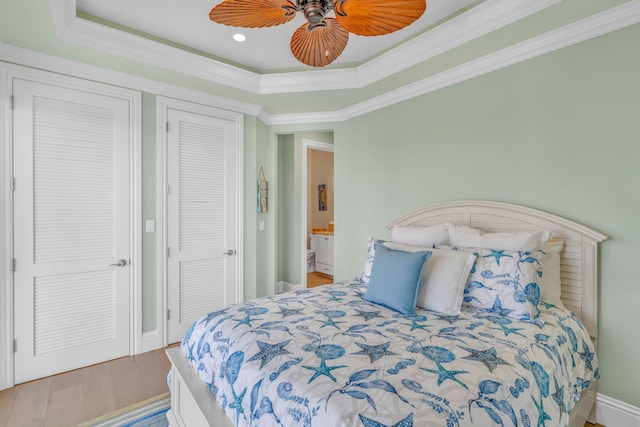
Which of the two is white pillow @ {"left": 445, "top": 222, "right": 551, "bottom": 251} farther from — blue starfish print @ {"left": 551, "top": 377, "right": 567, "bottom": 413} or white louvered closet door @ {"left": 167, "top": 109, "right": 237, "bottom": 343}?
white louvered closet door @ {"left": 167, "top": 109, "right": 237, "bottom": 343}

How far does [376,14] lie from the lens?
4.79 feet

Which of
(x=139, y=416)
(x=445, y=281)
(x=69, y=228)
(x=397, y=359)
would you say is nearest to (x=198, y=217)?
(x=69, y=228)

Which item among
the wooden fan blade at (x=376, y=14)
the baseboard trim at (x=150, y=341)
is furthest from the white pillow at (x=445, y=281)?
the baseboard trim at (x=150, y=341)

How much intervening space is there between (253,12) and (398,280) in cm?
162

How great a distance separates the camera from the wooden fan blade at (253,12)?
4.61ft

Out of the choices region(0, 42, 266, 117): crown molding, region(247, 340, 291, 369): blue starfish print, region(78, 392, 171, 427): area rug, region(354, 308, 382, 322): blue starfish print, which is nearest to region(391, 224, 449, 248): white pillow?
region(354, 308, 382, 322): blue starfish print

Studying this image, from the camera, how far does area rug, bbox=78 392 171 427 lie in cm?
188

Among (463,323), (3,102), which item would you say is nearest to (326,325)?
(463,323)

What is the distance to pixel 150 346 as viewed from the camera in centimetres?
287

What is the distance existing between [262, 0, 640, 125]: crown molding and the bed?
1.10m

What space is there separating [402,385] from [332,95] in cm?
279

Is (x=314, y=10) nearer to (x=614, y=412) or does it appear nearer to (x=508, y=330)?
(x=508, y=330)

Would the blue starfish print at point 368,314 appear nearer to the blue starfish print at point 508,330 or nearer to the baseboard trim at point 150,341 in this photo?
the blue starfish print at point 508,330

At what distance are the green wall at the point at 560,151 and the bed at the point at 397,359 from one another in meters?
0.12
